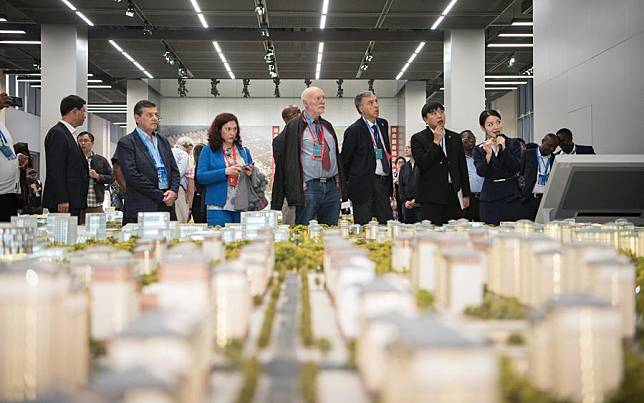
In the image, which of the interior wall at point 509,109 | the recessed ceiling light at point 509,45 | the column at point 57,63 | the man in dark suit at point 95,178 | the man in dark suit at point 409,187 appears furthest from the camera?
the interior wall at point 509,109

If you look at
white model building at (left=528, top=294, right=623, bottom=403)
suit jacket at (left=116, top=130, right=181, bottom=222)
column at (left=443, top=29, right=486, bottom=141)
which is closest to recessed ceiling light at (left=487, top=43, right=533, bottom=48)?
column at (left=443, top=29, right=486, bottom=141)

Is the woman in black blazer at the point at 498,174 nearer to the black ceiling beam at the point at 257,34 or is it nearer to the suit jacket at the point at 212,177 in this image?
the suit jacket at the point at 212,177

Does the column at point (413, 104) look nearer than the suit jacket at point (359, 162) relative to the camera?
No

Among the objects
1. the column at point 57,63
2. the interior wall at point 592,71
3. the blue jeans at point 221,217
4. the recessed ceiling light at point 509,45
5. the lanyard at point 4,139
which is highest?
the recessed ceiling light at point 509,45

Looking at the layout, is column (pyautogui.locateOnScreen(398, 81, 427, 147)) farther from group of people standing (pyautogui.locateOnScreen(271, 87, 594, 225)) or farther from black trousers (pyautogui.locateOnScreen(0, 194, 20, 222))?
black trousers (pyautogui.locateOnScreen(0, 194, 20, 222))

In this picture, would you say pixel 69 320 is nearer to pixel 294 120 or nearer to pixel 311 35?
pixel 294 120

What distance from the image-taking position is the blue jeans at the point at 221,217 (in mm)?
4584

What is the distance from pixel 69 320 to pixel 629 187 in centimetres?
373

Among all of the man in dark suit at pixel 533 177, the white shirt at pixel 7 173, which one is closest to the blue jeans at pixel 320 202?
the man in dark suit at pixel 533 177

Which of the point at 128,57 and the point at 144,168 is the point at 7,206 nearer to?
the point at 144,168

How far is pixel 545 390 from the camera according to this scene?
78cm

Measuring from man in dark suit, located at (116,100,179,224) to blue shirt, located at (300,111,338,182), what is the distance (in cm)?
92

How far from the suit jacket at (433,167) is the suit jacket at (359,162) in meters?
0.45

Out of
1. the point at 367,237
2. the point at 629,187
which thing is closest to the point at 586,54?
the point at 629,187
